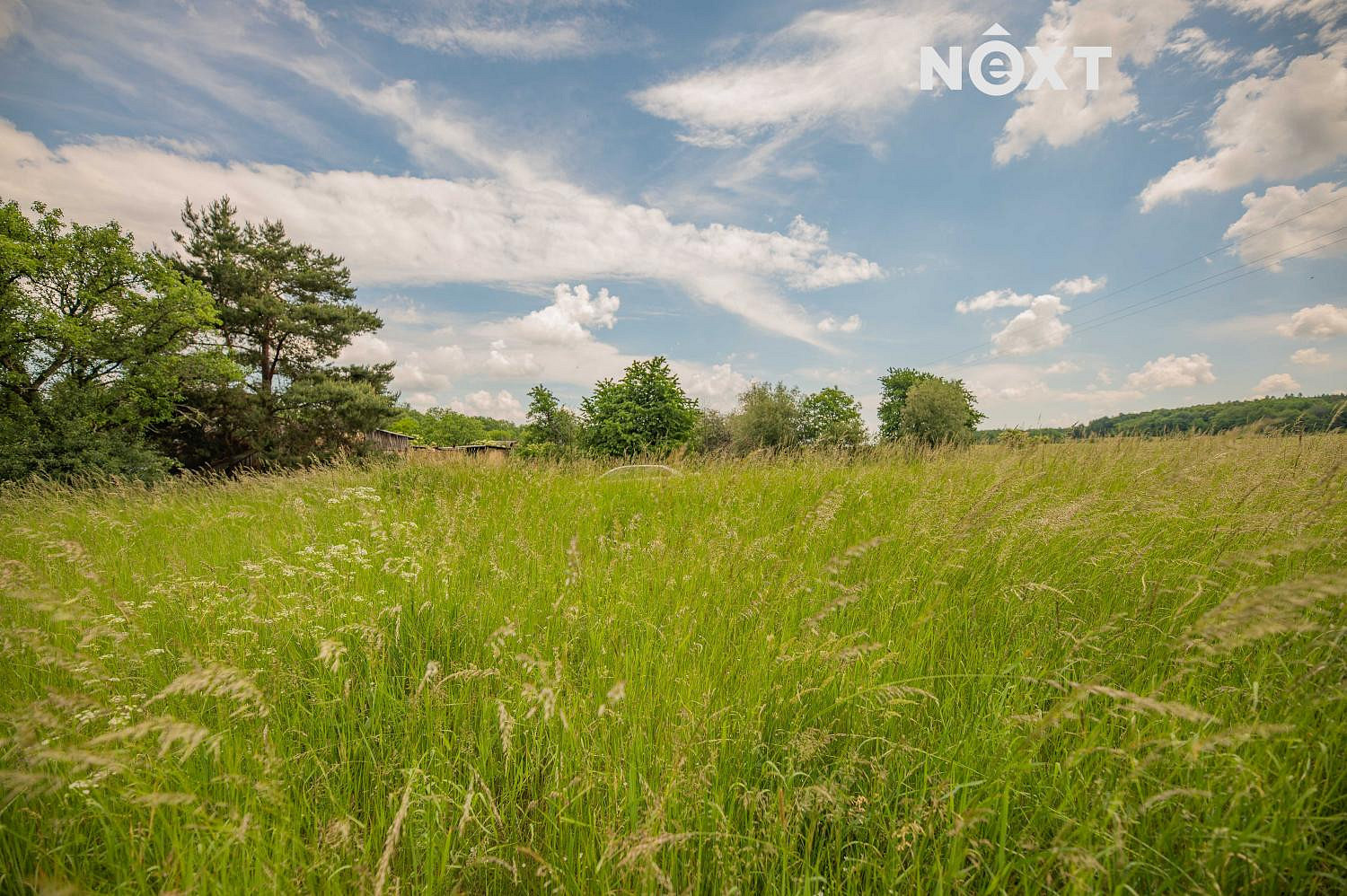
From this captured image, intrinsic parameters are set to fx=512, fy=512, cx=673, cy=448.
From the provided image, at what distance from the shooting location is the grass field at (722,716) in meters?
1.32

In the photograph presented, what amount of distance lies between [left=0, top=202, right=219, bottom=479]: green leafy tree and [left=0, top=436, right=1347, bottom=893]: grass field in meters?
21.8

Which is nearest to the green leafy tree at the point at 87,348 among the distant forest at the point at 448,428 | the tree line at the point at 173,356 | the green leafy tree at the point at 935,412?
the tree line at the point at 173,356

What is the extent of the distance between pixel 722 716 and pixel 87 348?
31.3 metres

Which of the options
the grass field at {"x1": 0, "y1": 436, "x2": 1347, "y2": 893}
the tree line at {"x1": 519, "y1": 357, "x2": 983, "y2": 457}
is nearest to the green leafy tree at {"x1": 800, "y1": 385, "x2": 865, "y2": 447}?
the tree line at {"x1": 519, "y1": 357, "x2": 983, "y2": 457}

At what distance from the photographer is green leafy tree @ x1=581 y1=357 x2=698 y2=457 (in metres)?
24.8

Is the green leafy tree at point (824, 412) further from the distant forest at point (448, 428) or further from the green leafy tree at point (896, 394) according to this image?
the distant forest at point (448, 428)

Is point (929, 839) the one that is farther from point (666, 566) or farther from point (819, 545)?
point (819, 545)

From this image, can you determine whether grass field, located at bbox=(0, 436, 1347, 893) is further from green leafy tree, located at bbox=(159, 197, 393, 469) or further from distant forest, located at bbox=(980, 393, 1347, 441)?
green leafy tree, located at bbox=(159, 197, 393, 469)

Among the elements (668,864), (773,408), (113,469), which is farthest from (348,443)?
(668,864)

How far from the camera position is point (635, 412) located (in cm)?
2505

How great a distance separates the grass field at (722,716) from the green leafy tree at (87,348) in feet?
71.5

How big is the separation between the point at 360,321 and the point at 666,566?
113 feet

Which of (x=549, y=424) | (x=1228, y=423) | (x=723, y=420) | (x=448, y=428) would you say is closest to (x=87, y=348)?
(x=549, y=424)

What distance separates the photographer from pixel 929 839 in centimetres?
149
